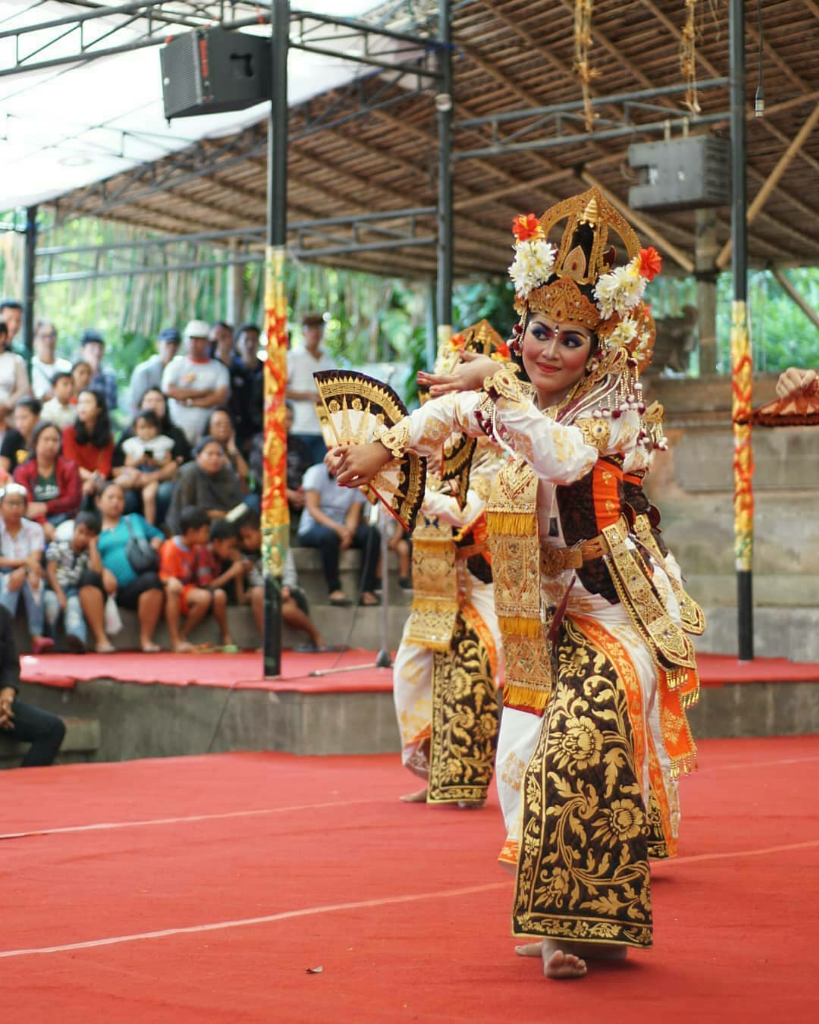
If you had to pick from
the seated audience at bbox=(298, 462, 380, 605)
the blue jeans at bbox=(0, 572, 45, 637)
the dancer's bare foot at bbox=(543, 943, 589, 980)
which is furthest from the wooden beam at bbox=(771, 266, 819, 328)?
the dancer's bare foot at bbox=(543, 943, 589, 980)

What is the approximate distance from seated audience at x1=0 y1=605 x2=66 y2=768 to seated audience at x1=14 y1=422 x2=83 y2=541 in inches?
107

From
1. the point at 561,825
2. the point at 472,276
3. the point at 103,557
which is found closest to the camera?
the point at 561,825

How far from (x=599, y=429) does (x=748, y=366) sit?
21.7 feet

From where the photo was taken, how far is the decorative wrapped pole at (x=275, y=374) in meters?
8.62

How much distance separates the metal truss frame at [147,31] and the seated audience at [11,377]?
1944mm

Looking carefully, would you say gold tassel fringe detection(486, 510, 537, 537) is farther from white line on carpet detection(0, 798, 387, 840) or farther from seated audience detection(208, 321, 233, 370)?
seated audience detection(208, 321, 233, 370)

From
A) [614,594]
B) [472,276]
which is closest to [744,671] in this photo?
[614,594]

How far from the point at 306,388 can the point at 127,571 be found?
2.50 m

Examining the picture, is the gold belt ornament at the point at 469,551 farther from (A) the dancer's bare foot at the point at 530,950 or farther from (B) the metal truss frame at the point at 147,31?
(B) the metal truss frame at the point at 147,31

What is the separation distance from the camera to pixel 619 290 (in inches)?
154

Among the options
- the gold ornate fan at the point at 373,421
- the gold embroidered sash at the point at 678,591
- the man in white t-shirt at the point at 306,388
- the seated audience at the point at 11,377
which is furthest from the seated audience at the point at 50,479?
the gold ornate fan at the point at 373,421

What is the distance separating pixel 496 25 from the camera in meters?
12.4

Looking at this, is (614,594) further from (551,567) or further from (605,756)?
(605,756)

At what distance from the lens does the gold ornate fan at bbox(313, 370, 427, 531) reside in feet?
13.3
